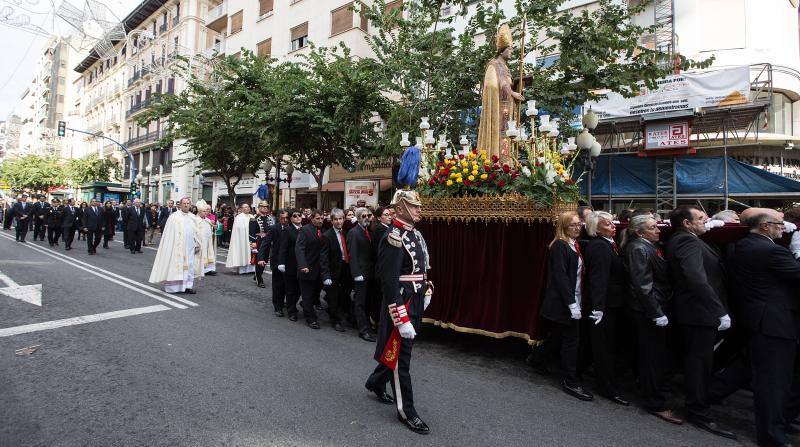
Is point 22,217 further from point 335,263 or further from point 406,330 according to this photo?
point 406,330

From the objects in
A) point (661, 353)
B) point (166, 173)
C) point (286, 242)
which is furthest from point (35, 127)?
point (661, 353)

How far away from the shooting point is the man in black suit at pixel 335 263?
6.54 m

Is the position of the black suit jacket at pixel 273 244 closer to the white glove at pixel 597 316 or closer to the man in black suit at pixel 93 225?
the white glove at pixel 597 316

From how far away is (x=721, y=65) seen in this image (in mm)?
13484

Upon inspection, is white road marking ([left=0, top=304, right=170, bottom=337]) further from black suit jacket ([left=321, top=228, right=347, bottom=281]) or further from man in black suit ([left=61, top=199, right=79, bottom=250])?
man in black suit ([left=61, top=199, right=79, bottom=250])

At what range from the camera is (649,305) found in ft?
12.5

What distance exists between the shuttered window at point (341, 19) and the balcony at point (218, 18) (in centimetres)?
1138

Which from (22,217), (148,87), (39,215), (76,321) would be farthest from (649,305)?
(148,87)

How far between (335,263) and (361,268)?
816 mm

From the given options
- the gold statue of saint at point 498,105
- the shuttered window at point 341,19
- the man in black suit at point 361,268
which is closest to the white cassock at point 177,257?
the man in black suit at point 361,268

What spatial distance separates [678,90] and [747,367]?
Result: 35.4 feet

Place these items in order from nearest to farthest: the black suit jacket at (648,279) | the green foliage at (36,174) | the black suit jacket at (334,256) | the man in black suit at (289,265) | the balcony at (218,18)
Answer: the black suit jacket at (648,279) → the black suit jacket at (334,256) → the man in black suit at (289,265) → the balcony at (218,18) → the green foliage at (36,174)

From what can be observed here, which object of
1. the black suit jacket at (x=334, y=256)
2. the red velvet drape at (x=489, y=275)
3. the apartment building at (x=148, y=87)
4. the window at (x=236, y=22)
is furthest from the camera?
the apartment building at (x=148, y=87)

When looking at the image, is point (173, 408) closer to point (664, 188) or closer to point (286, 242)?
point (286, 242)
